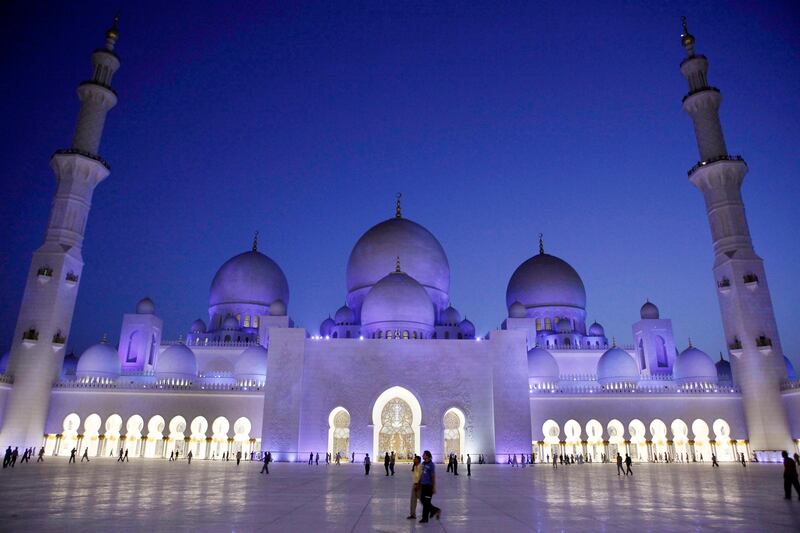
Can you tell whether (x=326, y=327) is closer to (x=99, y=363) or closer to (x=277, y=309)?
(x=277, y=309)

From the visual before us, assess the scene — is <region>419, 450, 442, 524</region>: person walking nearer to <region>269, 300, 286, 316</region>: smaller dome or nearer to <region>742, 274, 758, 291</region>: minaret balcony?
<region>742, 274, 758, 291</region>: minaret balcony

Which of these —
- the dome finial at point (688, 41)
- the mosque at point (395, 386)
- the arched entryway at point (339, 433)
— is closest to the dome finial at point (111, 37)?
the mosque at point (395, 386)

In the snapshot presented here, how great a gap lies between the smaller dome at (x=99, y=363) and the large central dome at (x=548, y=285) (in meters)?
22.7

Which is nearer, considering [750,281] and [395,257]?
[750,281]

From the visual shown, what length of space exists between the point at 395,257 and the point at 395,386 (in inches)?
331

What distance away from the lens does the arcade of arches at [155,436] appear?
935 inches

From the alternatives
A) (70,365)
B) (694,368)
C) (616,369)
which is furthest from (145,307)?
(694,368)

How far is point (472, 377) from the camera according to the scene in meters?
23.5

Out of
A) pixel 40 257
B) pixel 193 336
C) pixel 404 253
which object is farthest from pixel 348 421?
pixel 40 257

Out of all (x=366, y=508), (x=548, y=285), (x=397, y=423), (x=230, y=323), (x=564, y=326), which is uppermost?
(x=548, y=285)

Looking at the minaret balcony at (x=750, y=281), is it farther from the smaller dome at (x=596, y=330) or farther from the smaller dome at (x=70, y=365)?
the smaller dome at (x=70, y=365)

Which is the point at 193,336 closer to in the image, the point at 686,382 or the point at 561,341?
the point at 561,341

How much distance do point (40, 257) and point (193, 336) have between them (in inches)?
364

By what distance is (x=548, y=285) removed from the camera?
32562 millimetres
